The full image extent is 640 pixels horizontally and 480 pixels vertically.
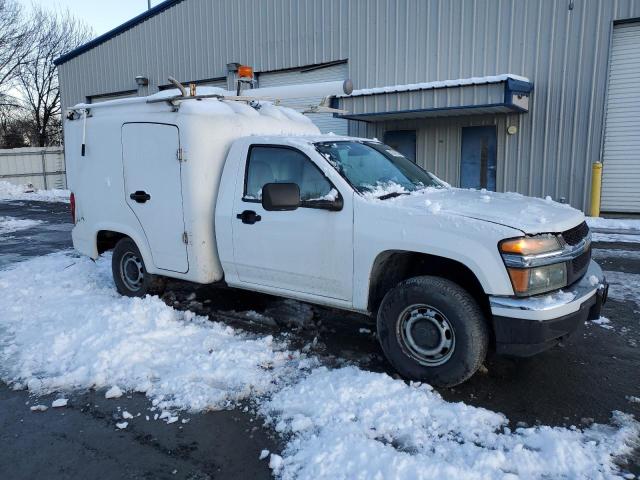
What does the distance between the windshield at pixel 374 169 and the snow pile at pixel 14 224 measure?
413 inches

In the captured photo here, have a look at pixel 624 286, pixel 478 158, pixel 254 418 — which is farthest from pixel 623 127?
pixel 254 418

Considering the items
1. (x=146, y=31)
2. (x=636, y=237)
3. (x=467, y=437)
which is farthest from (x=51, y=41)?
(x=467, y=437)

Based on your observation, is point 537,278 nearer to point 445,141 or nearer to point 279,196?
point 279,196

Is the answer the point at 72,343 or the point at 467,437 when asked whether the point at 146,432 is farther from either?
the point at 467,437

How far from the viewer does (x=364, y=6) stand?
15469 mm

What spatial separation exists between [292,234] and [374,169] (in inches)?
37.8

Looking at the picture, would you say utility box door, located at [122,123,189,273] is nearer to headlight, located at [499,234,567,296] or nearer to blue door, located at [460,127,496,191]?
headlight, located at [499,234,567,296]

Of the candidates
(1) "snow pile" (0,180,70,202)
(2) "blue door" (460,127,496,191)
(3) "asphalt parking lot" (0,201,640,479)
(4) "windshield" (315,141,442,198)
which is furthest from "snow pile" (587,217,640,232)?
(1) "snow pile" (0,180,70,202)

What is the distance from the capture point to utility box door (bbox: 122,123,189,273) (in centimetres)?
526

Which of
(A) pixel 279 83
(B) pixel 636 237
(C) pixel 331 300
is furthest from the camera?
(A) pixel 279 83

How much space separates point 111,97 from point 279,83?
9.74 meters

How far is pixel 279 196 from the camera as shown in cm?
406

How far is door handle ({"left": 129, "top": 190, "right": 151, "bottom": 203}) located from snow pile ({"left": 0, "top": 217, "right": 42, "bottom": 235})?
8.36 metres

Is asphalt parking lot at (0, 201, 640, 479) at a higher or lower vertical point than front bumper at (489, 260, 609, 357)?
lower
